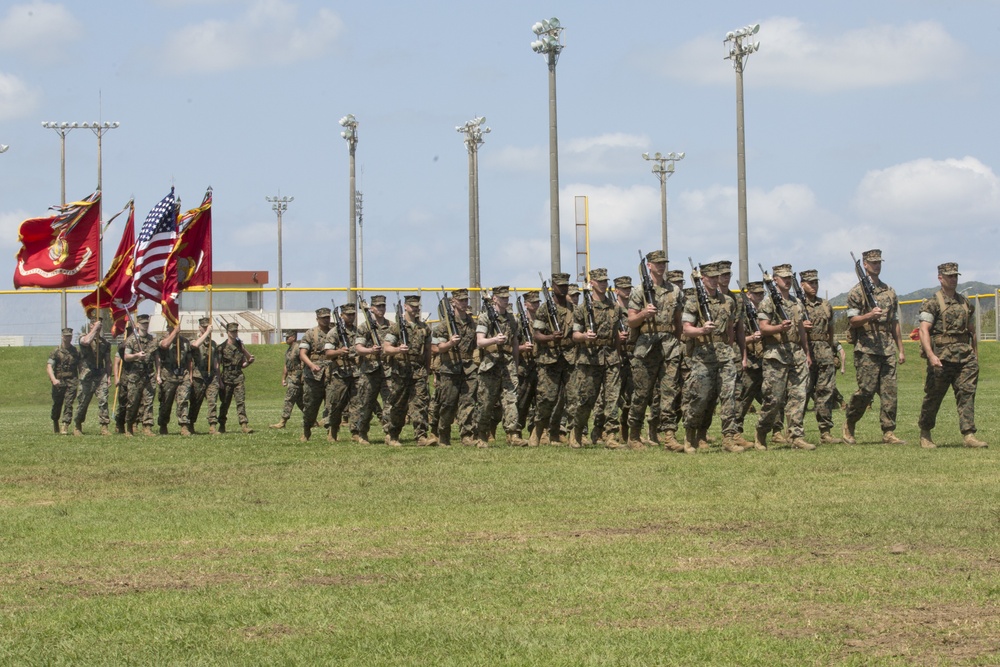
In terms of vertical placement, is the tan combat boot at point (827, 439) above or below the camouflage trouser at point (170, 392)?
below

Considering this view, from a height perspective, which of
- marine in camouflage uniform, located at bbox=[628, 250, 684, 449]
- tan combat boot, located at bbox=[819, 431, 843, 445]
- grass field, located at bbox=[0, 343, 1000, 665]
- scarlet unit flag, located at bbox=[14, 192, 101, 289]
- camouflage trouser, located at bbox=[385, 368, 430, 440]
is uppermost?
scarlet unit flag, located at bbox=[14, 192, 101, 289]

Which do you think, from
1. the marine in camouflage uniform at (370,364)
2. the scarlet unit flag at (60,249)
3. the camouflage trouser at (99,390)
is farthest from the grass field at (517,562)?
the scarlet unit flag at (60,249)

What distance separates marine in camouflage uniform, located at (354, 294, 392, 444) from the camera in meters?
18.4

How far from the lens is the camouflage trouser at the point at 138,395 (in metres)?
21.9

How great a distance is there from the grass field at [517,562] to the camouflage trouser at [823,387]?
221cm

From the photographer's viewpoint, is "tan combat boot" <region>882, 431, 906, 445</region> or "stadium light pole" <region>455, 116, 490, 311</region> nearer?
"tan combat boot" <region>882, 431, 906, 445</region>

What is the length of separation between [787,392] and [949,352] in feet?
5.66

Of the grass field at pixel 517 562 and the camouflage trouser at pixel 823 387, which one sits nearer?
the grass field at pixel 517 562

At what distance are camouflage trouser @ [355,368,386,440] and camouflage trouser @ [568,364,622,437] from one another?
123 inches

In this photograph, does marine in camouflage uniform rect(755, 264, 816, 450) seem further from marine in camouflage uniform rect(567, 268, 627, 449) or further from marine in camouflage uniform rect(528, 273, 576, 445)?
marine in camouflage uniform rect(528, 273, 576, 445)

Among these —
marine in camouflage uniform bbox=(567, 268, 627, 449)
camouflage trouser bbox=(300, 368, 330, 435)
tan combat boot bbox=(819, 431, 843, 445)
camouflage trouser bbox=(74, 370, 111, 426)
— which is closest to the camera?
tan combat boot bbox=(819, 431, 843, 445)

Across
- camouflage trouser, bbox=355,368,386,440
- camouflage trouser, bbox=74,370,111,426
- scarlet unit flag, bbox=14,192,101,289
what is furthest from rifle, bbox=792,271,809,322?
scarlet unit flag, bbox=14,192,101,289

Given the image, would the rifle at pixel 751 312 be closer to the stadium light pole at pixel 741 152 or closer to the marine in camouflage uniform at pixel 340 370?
the marine in camouflage uniform at pixel 340 370

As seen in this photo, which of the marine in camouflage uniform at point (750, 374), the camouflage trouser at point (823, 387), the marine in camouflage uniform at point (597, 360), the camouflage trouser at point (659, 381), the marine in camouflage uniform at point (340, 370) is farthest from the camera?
the marine in camouflage uniform at point (340, 370)
